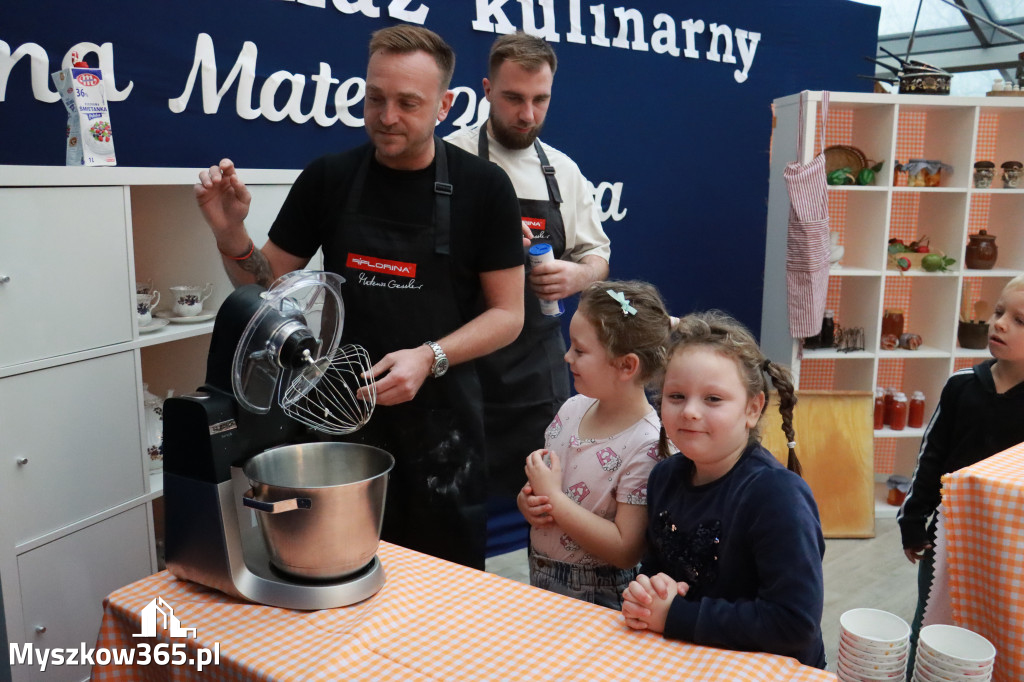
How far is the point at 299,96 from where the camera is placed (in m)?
3.23

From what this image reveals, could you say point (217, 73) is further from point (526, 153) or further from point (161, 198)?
point (526, 153)

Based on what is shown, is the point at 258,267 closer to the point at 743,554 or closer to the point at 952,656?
the point at 743,554

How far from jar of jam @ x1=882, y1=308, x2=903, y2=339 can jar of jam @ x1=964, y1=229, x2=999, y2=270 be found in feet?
1.46

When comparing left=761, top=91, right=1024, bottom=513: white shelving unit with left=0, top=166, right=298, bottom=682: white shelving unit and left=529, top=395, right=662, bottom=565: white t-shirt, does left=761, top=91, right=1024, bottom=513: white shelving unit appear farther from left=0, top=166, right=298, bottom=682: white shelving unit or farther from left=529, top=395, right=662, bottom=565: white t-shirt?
left=0, top=166, right=298, bottom=682: white shelving unit

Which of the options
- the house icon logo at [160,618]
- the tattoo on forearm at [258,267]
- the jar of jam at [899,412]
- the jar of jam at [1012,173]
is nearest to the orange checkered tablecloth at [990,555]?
the house icon logo at [160,618]

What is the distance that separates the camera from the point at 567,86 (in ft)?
13.6

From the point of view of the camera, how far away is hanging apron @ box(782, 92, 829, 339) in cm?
394

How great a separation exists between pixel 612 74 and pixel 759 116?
1174 mm

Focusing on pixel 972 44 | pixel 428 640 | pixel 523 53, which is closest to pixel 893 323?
pixel 972 44

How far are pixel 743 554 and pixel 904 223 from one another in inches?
146

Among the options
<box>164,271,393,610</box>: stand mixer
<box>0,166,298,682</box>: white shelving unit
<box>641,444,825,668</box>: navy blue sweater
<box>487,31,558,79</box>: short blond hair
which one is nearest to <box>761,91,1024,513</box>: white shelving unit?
<box>487,31,558,79</box>: short blond hair

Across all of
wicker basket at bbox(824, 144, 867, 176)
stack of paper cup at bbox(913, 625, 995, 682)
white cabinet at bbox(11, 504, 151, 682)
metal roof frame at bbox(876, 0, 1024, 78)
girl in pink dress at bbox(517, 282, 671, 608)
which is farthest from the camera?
metal roof frame at bbox(876, 0, 1024, 78)

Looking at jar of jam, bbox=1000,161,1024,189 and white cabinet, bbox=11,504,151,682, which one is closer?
white cabinet, bbox=11,504,151,682

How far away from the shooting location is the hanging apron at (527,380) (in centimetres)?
289
